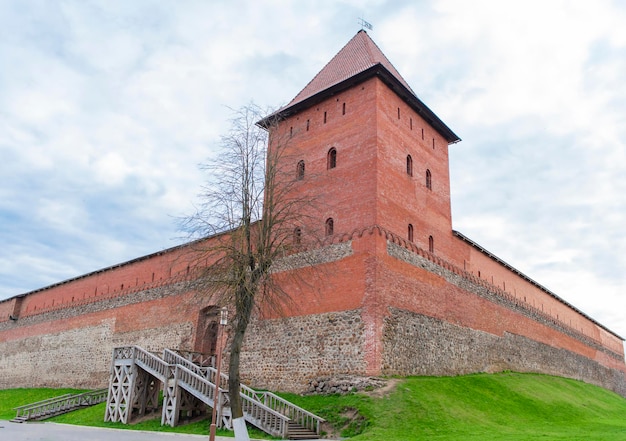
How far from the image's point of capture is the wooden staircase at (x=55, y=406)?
902 inches

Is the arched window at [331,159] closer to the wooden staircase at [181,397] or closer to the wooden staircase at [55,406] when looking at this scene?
the wooden staircase at [181,397]

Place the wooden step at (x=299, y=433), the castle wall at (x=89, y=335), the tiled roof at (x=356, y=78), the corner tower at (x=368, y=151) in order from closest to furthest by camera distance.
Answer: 1. the wooden step at (x=299, y=433)
2. the corner tower at (x=368, y=151)
3. the tiled roof at (x=356, y=78)
4. the castle wall at (x=89, y=335)

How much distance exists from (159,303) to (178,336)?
9.60 ft

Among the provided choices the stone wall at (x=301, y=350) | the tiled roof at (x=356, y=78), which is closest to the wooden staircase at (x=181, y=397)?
the stone wall at (x=301, y=350)

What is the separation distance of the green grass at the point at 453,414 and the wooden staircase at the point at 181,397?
0.58 metres

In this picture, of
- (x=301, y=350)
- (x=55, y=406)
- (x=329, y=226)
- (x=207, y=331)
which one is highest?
(x=329, y=226)

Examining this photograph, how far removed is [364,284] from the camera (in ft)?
60.3

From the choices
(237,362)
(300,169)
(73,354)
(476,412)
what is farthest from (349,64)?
(73,354)

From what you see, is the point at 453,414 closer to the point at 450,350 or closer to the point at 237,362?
the point at 450,350

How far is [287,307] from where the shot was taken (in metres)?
20.5

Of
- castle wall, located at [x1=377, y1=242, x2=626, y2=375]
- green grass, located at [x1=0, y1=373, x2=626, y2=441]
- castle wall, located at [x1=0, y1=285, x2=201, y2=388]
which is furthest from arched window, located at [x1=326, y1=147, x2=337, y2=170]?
green grass, located at [x1=0, y1=373, x2=626, y2=441]

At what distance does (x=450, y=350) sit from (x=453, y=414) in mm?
5652

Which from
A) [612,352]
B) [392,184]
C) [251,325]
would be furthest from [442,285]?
[612,352]

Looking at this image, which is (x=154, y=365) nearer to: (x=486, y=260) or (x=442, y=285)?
(x=442, y=285)
